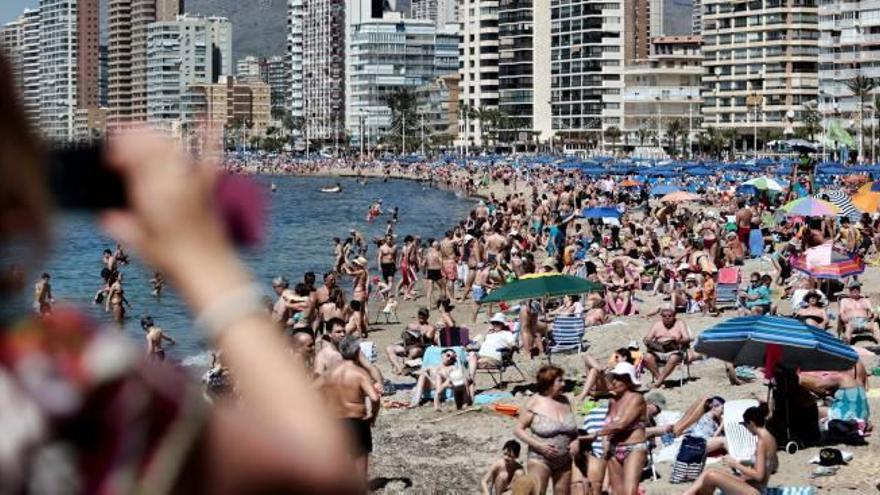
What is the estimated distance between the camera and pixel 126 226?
4.23 feet

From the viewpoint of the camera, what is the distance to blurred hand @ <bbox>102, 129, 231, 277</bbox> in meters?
1.28

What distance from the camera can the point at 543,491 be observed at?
9602 mm

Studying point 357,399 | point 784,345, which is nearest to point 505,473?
point 357,399

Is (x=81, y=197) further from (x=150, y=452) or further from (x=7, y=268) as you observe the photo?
(x=150, y=452)

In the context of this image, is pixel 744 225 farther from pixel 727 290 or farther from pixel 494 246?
pixel 727 290

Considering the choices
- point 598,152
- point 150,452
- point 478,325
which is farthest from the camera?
point 598,152

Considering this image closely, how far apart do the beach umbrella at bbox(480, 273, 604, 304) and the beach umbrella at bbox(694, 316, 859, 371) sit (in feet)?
16.2

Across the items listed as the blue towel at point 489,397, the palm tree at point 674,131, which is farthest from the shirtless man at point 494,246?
the palm tree at point 674,131

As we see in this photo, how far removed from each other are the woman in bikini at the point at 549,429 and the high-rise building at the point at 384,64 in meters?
171

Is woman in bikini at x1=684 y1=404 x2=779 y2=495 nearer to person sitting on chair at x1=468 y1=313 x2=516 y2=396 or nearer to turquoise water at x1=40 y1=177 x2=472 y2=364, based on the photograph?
turquoise water at x1=40 y1=177 x2=472 y2=364

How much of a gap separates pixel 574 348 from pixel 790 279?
7.06 m

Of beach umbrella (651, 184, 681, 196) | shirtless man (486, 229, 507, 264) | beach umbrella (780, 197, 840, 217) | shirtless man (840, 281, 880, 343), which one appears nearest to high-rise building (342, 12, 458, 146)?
beach umbrella (651, 184, 681, 196)

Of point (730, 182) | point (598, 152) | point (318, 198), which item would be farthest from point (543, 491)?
point (598, 152)

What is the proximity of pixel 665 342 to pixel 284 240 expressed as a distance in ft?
140
